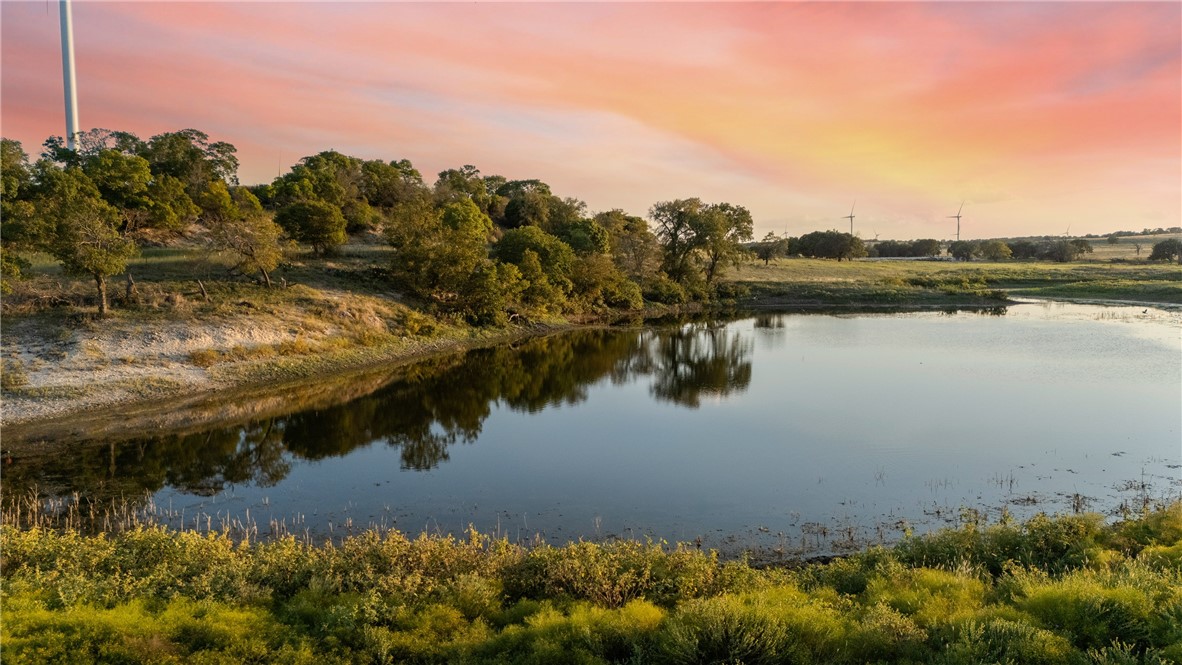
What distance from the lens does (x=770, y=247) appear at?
379 feet

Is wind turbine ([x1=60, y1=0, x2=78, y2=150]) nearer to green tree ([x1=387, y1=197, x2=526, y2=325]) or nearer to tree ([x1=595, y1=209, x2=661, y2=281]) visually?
green tree ([x1=387, y1=197, x2=526, y2=325])

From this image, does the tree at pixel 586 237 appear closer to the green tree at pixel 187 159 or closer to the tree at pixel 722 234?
the tree at pixel 722 234

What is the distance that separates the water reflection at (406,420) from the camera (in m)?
20.4

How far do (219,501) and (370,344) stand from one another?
80.2ft

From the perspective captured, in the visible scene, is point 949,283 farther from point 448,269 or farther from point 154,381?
point 154,381

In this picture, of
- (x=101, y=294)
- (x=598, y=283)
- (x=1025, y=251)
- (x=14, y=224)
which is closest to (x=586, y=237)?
(x=598, y=283)

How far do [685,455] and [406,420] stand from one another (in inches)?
510

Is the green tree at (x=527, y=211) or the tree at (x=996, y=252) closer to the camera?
the green tree at (x=527, y=211)

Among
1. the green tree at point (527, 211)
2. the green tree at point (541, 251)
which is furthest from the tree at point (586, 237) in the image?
the green tree at point (527, 211)

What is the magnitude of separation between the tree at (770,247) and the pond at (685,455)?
74.1 metres

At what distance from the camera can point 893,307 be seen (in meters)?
81.9

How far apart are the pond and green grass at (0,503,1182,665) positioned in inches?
131

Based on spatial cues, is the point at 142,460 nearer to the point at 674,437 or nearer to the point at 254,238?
the point at 674,437

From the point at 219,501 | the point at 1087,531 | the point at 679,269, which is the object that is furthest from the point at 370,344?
the point at 679,269
